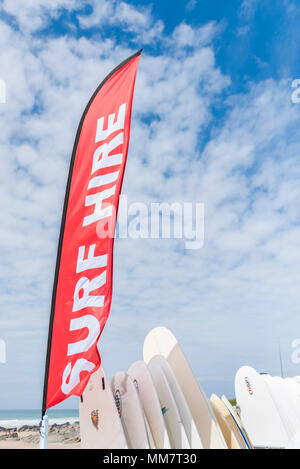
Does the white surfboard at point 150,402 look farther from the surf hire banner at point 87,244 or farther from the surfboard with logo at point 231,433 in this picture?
the surf hire banner at point 87,244

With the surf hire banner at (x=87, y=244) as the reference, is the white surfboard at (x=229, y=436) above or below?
below

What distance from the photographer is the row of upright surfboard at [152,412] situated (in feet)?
15.6

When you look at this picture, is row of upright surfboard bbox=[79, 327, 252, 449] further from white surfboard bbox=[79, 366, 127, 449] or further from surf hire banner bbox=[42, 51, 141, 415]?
surf hire banner bbox=[42, 51, 141, 415]

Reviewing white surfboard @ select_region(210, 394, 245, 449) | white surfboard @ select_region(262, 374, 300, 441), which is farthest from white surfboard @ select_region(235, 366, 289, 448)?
white surfboard @ select_region(210, 394, 245, 449)

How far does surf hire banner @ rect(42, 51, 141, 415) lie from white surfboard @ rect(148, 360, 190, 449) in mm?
1942

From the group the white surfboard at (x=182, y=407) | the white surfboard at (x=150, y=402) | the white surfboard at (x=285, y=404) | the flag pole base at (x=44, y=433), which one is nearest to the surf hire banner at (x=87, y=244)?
the flag pole base at (x=44, y=433)

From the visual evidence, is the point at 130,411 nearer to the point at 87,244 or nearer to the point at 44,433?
the point at 44,433

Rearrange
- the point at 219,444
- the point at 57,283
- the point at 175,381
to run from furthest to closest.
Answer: the point at 175,381, the point at 219,444, the point at 57,283

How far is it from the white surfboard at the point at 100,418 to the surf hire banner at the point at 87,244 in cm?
120

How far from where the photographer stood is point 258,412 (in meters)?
8.43

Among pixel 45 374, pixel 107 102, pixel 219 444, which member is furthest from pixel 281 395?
pixel 107 102
